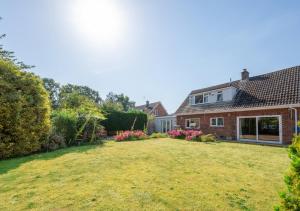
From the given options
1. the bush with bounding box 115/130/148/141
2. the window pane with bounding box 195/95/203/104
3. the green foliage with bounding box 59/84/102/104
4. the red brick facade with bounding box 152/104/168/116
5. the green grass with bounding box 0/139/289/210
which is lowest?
the bush with bounding box 115/130/148/141

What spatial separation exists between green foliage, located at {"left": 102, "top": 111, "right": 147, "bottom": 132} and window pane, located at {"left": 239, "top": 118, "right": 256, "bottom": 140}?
492 inches

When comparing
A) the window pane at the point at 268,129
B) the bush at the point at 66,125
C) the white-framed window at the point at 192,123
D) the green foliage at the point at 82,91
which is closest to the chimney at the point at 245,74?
the window pane at the point at 268,129

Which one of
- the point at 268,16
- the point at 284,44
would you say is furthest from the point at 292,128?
the point at 268,16

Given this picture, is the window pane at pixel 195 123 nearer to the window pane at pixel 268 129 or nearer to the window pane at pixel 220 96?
the window pane at pixel 220 96

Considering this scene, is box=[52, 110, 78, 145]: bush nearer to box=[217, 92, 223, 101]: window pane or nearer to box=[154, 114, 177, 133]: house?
box=[217, 92, 223, 101]: window pane

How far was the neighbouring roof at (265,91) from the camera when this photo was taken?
14.3 m

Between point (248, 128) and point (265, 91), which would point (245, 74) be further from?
point (248, 128)

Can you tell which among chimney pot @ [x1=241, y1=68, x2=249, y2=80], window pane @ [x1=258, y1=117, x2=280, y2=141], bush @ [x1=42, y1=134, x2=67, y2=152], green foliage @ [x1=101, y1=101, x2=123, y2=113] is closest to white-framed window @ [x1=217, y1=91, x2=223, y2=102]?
chimney pot @ [x1=241, y1=68, x2=249, y2=80]

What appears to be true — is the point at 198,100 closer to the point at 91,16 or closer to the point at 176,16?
the point at 176,16

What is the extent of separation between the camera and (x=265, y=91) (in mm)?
16328

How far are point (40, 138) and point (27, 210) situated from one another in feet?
26.1

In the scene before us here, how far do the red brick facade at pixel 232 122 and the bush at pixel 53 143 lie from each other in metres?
14.6

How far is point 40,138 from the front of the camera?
10117 millimetres

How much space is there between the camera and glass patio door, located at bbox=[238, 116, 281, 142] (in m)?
15.0
